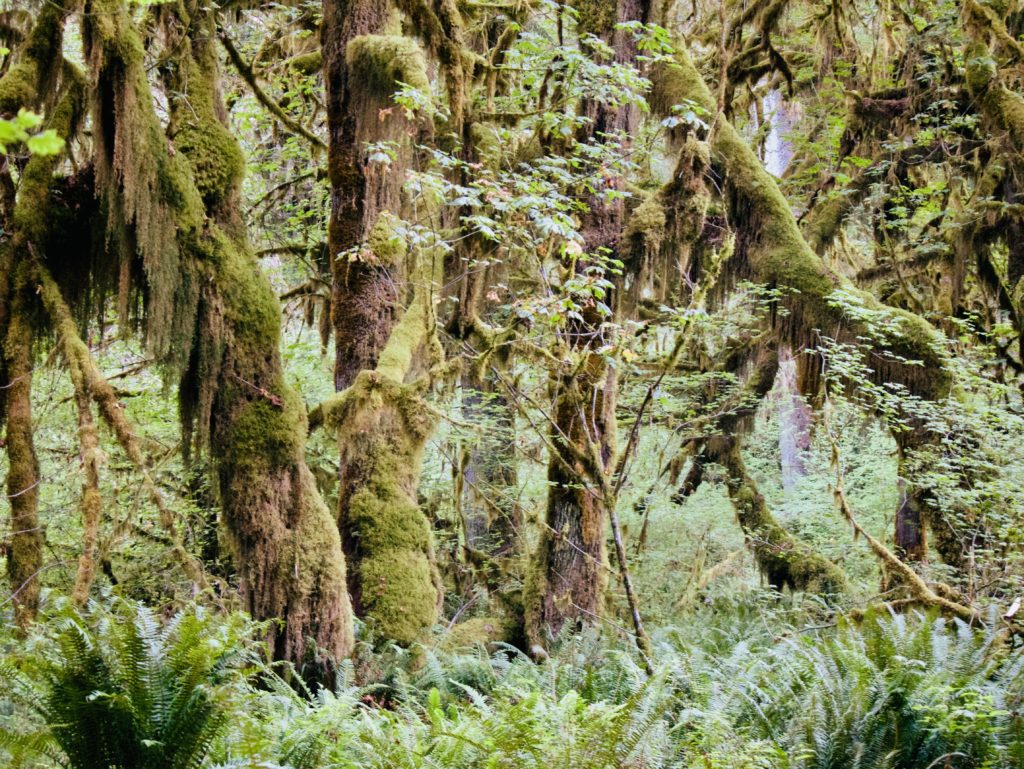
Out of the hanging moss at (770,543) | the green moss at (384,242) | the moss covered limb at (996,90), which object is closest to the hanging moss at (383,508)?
the green moss at (384,242)

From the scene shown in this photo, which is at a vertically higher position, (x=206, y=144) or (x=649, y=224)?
(x=206, y=144)

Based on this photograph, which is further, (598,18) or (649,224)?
(598,18)

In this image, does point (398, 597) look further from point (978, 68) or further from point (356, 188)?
point (978, 68)

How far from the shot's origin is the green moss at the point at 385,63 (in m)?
7.06

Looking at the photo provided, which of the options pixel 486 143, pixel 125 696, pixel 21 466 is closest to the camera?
pixel 125 696

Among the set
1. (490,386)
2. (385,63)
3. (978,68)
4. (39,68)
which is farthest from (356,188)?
(978,68)

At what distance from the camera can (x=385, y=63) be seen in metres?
7.13

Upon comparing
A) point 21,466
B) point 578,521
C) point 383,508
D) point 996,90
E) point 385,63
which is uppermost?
point 996,90

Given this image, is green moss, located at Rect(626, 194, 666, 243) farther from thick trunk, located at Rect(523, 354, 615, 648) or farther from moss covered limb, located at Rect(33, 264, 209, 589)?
moss covered limb, located at Rect(33, 264, 209, 589)

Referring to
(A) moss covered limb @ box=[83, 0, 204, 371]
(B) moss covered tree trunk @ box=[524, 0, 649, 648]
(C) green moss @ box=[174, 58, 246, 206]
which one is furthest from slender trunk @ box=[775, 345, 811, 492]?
(A) moss covered limb @ box=[83, 0, 204, 371]

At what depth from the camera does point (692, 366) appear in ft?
38.1

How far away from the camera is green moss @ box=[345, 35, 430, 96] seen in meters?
7.06

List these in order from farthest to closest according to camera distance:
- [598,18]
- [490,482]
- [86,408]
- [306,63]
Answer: [490,482]
[306,63]
[598,18]
[86,408]

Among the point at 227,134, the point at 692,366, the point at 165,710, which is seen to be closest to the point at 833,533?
the point at 692,366
